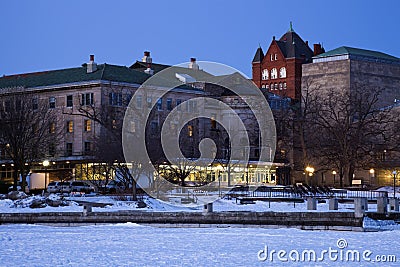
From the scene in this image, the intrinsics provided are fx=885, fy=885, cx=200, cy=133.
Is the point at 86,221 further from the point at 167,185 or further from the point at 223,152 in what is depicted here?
the point at 223,152

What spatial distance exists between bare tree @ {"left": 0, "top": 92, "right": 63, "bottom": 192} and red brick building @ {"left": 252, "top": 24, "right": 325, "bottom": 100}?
7690cm

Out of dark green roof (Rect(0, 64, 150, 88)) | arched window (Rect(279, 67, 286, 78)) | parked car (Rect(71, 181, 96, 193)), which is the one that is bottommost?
parked car (Rect(71, 181, 96, 193))

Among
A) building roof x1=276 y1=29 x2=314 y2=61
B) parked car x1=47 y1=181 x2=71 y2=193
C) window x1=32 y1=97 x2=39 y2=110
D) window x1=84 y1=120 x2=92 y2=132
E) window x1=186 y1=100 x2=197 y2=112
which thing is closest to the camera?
parked car x1=47 y1=181 x2=71 y2=193

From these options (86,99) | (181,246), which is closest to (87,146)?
(86,99)

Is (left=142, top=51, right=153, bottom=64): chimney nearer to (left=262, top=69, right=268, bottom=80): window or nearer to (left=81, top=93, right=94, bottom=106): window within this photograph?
(left=81, top=93, right=94, bottom=106): window

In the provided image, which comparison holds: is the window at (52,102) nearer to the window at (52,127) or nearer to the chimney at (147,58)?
the window at (52,127)

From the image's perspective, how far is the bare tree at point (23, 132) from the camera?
72.9m

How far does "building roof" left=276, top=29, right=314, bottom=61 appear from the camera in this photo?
166500 millimetres

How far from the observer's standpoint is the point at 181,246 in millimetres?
31734

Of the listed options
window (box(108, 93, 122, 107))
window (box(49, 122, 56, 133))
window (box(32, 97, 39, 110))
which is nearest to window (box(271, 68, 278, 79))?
window (box(108, 93, 122, 107))

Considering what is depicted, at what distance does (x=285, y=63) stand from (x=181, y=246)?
452 feet

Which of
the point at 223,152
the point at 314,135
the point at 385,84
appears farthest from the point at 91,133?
the point at 385,84

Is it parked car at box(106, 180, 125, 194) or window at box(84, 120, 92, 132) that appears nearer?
parked car at box(106, 180, 125, 194)

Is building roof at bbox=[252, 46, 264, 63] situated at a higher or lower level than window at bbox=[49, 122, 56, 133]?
higher
